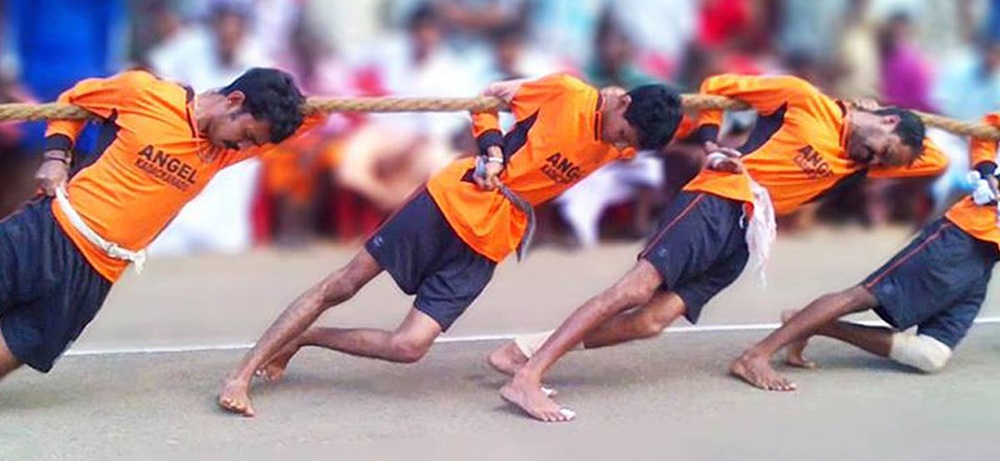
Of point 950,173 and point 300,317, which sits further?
point 950,173

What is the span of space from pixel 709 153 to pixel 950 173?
295 centimetres

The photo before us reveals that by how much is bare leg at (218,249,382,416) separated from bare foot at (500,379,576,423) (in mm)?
602

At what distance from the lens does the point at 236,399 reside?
17.0 feet

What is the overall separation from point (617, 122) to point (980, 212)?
1403mm

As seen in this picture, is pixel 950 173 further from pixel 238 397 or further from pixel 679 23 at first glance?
pixel 238 397

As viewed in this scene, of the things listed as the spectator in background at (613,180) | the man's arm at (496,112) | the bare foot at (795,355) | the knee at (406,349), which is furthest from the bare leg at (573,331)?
the spectator in background at (613,180)

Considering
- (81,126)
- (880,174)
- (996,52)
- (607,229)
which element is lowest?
(607,229)

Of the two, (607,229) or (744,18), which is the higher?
(744,18)

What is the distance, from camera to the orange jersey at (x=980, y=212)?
5660 mm

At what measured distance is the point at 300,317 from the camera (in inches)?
209

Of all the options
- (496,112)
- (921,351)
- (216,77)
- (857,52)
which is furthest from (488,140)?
(857,52)

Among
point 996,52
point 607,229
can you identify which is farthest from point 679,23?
point 996,52

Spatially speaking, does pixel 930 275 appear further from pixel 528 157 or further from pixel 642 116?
pixel 528 157

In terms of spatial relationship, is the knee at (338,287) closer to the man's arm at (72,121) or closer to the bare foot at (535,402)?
the bare foot at (535,402)
